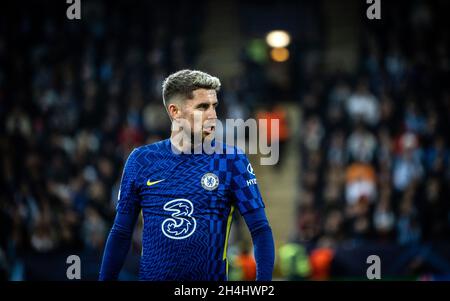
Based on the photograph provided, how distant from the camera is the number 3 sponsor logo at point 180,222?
14.3 feet

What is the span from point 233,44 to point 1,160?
8.21 meters

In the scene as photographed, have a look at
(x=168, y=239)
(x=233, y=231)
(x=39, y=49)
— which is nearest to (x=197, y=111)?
(x=168, y=239)

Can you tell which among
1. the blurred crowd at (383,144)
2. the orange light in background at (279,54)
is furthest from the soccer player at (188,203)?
the orange light in background at (279,54)

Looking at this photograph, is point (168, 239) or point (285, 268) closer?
point (168, 239)

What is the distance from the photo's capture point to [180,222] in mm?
4371

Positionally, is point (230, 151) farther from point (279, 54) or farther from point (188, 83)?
point (279, 54)

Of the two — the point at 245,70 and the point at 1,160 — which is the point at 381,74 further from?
the point at 1,160

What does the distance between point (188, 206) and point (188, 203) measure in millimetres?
19

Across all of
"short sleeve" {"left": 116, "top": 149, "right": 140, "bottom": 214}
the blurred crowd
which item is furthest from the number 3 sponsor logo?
the blurred crowd

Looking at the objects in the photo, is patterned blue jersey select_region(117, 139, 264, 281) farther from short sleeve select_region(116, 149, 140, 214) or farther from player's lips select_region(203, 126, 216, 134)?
player's lips select_region(203, 126, 216, 134)

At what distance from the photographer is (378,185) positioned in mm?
14820

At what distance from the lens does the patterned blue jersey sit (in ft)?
14.2

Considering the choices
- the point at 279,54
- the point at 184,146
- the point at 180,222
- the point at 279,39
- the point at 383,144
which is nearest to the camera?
the point at 180,222

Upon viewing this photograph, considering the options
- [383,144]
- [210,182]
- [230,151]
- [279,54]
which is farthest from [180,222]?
[279,54]
